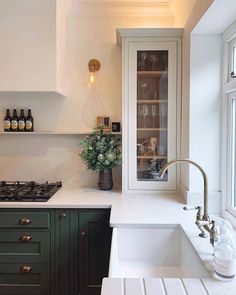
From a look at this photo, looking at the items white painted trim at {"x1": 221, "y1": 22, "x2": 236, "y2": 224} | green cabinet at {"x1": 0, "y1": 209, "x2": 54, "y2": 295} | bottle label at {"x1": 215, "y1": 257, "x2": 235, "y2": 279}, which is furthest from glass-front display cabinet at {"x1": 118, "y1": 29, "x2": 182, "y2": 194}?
bottle label at {"x1": 215, "y1": 257, "x2": 235, "y2": 279}

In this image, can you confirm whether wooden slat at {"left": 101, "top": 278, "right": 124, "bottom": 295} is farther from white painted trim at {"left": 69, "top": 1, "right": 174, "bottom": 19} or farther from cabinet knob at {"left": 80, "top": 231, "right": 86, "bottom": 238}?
white painted trim at {"left": 69, "top": 1, "right": 174, "bottom": 19}

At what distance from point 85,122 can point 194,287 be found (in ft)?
6.65

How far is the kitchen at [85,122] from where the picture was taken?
225cm

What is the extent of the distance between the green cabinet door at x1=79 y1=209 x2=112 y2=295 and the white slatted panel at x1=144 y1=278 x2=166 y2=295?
109cm

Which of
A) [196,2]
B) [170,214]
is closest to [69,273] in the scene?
[170,214]

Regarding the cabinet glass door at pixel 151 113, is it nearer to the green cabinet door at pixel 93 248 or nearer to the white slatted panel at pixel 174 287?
the green cabinet door at pixel 93 248

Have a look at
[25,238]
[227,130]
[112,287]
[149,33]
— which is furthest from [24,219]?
[149,33]

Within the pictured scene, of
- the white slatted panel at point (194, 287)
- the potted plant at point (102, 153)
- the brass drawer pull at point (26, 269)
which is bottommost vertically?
the brass drawer pull at point (26, 269)

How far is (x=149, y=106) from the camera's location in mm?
2611

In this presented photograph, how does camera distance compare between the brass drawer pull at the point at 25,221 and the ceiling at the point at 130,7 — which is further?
the ceiling at the point at 130,7

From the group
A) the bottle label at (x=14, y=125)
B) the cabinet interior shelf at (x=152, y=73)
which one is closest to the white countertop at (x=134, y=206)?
the bottle label at (x=14, y=125)

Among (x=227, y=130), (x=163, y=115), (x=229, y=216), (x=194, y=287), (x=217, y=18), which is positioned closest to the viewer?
(x=194, y=287)

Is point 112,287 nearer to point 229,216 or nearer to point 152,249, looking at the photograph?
point 152,249

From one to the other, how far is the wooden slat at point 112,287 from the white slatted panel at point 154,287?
100mm
